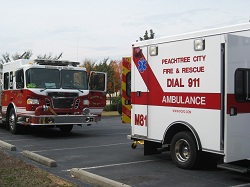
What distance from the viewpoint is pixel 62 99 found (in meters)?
12.8

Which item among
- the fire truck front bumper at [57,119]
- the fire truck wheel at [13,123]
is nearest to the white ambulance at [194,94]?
the fire truck front bumper at [57,119]

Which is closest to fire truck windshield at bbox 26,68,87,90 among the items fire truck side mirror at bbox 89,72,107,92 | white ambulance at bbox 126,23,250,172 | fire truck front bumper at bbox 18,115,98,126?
fire truck side mirror at bbox 89,72,107,92

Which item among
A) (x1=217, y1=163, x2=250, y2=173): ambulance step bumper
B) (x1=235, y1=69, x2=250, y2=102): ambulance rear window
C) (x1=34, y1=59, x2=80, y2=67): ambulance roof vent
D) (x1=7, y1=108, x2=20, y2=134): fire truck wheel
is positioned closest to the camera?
(x1=217, y1=163, x2=250, y2=173): ambulance step bumper

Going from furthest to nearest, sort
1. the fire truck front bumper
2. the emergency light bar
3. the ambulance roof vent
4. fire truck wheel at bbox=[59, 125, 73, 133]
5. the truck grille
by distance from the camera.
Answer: fire truck wheel at bbox=[59, 125, 73, 133]
the ambulance roof vent
the truck grille
the fire truck front bumper
the emergency light bar

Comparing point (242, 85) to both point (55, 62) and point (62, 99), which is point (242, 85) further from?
point (55, 62)

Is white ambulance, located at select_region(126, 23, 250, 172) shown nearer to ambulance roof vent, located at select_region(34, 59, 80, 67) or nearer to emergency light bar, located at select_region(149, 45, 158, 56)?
emergency light bar, located at select_region(149, 45, 158, 56)

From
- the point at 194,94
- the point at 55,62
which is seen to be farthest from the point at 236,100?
the point at 55,62

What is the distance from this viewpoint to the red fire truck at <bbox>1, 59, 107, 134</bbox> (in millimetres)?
12477

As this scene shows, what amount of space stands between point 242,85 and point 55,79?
7.88 metres

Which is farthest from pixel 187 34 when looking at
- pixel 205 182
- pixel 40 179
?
pixel 40 179

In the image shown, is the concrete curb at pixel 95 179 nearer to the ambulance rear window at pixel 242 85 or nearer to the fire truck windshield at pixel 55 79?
the ambulance rear window at pixel 242 85

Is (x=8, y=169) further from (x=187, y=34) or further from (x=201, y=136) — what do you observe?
(x=187, y=34)

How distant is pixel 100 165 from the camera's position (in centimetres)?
792

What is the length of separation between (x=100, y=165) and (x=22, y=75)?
6.25 m
